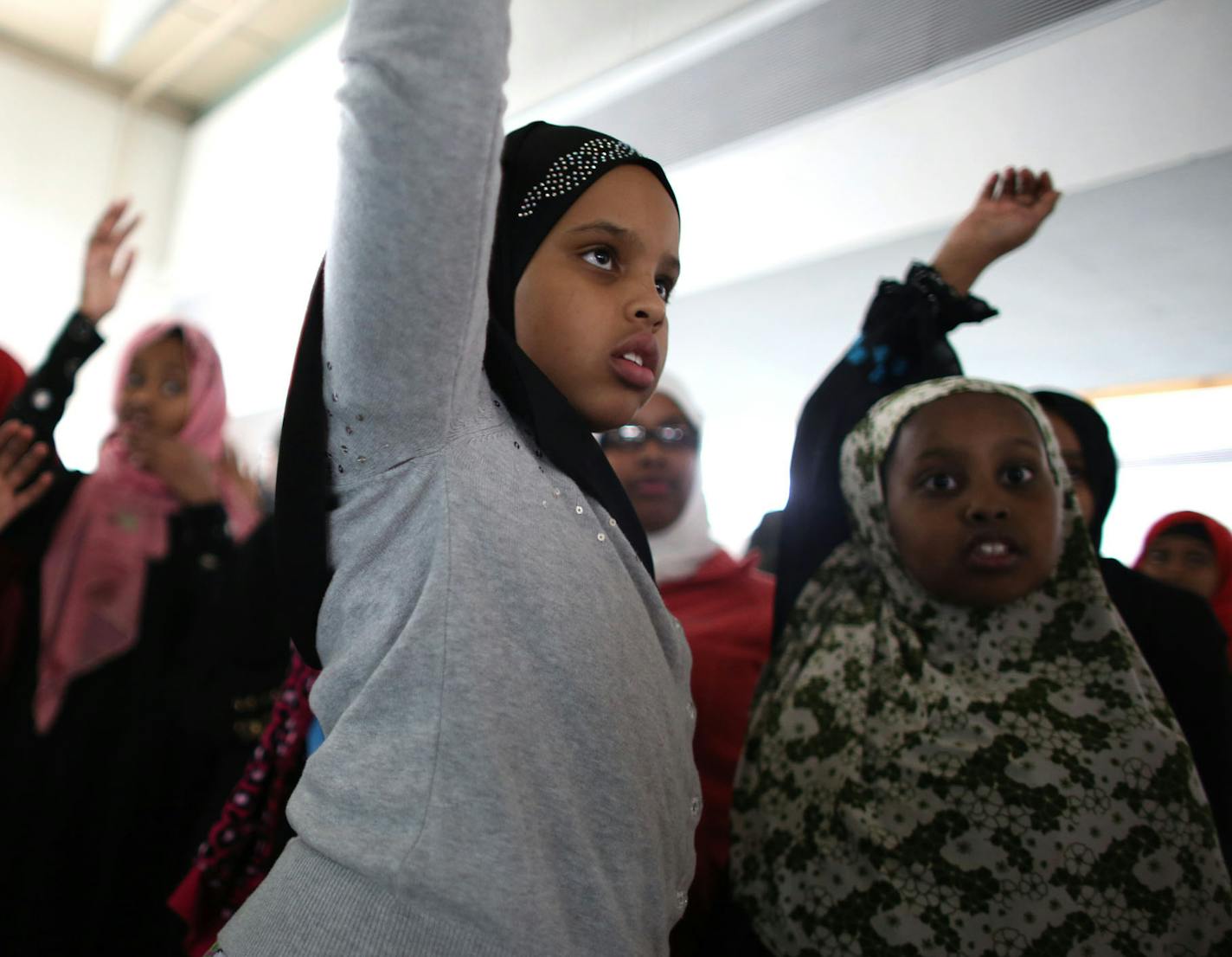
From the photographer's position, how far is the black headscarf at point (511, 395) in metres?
0.71

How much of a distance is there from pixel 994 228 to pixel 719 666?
2.84 feet

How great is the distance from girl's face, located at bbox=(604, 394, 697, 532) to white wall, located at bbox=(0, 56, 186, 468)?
423 cm

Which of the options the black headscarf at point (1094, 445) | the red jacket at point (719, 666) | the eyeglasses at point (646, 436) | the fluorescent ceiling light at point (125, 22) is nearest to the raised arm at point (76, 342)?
the eyeglasses at point (646, 436)

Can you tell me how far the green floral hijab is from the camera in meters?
0.98

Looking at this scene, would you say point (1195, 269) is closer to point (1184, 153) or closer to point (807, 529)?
point (1184, 153)

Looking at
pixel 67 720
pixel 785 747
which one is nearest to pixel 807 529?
pixel 785 747

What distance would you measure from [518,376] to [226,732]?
1175mm

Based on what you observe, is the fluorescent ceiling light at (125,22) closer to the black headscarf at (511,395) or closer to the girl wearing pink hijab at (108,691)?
the girl wearing pink hijab at (108,691)

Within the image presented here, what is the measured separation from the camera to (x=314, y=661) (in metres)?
0.81

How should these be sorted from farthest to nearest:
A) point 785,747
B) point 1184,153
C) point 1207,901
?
point 1184,153 → point 785,747 → point 1207,901

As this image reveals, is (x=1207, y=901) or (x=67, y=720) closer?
(x=1207, y=901)

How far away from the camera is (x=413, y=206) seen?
2.06ft

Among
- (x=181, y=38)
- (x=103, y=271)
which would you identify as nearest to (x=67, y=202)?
(x=181, y=38)

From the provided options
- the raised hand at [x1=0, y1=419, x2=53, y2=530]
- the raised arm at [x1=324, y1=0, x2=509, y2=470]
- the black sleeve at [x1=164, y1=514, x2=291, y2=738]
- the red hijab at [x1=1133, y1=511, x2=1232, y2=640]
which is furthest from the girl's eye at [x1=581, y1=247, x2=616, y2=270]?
the red hijab at [x1=1133, y1=511, x2=1232, y2=640]
